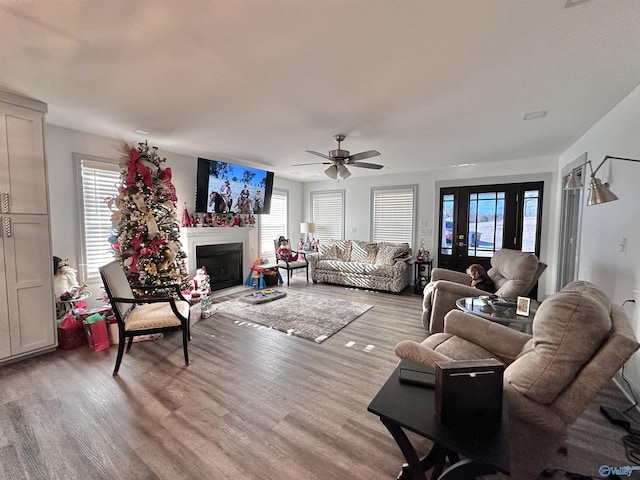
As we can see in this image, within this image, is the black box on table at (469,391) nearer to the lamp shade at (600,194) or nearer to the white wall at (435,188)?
the lamp shade at (600,194)

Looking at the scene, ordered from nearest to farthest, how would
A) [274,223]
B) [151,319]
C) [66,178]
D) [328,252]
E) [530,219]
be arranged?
[151,319] → [66,178] → [530,219] → [328,252] → [274,223]

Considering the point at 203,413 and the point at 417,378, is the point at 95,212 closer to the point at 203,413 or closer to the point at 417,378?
the point at 203,413

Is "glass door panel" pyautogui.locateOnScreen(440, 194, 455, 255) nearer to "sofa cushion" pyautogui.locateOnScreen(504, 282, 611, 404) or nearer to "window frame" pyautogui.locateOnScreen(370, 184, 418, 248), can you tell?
"window frame" pyautogui.locateOnScreen(370, 184, 418, 248)

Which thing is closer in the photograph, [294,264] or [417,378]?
[417,378]

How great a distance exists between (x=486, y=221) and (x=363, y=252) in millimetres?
2552

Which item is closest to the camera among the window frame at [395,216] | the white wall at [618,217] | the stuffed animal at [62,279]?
the white wall at [618,217]

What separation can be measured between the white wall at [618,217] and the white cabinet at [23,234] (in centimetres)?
544


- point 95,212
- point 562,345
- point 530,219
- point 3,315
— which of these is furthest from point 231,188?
point 530,219

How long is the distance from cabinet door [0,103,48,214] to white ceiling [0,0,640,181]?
0.28 m

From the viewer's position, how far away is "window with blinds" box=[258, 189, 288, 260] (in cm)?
668

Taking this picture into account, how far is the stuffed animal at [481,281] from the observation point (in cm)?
371

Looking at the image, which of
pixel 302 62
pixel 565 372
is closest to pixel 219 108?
pixel 302 62

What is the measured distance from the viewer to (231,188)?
212 inches

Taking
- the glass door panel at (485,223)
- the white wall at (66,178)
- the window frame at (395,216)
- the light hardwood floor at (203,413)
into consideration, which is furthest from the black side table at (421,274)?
the white wall at (66,178)
